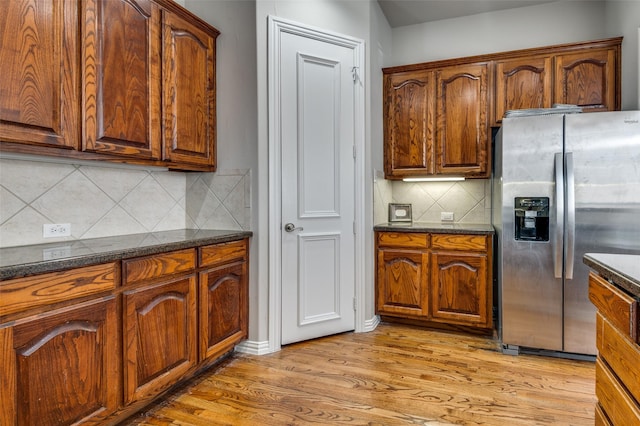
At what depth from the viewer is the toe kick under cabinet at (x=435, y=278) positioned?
3.10m

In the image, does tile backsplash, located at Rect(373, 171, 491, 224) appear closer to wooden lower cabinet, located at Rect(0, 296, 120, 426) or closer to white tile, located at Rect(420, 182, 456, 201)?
white tile, located at Rect(420, 182, 456, 201)

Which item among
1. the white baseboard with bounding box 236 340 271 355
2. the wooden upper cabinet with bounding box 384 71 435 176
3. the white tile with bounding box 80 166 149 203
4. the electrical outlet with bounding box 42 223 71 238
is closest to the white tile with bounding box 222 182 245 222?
the white tile with bounding box 80 166 149 203

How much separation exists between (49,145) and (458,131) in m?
3.01

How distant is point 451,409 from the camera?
2.06 metres

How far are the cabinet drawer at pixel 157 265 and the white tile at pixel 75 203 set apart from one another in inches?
23.5

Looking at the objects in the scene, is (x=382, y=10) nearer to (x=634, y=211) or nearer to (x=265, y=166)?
(x=265, y=166)

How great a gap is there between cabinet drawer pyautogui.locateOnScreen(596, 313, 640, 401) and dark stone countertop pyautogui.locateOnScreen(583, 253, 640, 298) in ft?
0.55

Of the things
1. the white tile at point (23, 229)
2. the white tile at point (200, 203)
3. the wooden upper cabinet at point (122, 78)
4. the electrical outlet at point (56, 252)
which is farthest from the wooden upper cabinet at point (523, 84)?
the white tile at point (23, 229)

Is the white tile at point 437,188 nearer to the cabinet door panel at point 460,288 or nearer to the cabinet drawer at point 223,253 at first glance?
the cabinet door panel at point 460,288

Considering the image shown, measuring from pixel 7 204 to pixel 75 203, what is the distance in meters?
0.34

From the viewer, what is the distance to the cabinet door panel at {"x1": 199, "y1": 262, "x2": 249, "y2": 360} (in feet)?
7.75

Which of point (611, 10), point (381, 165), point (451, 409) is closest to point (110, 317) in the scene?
point (451, 409)

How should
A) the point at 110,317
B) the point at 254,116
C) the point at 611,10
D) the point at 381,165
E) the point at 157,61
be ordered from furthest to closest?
the point at 381,165 → the point at 611,10 → the point at 254,116 → the point at 157,61 → the point at 110,317

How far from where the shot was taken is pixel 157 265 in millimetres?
1995
